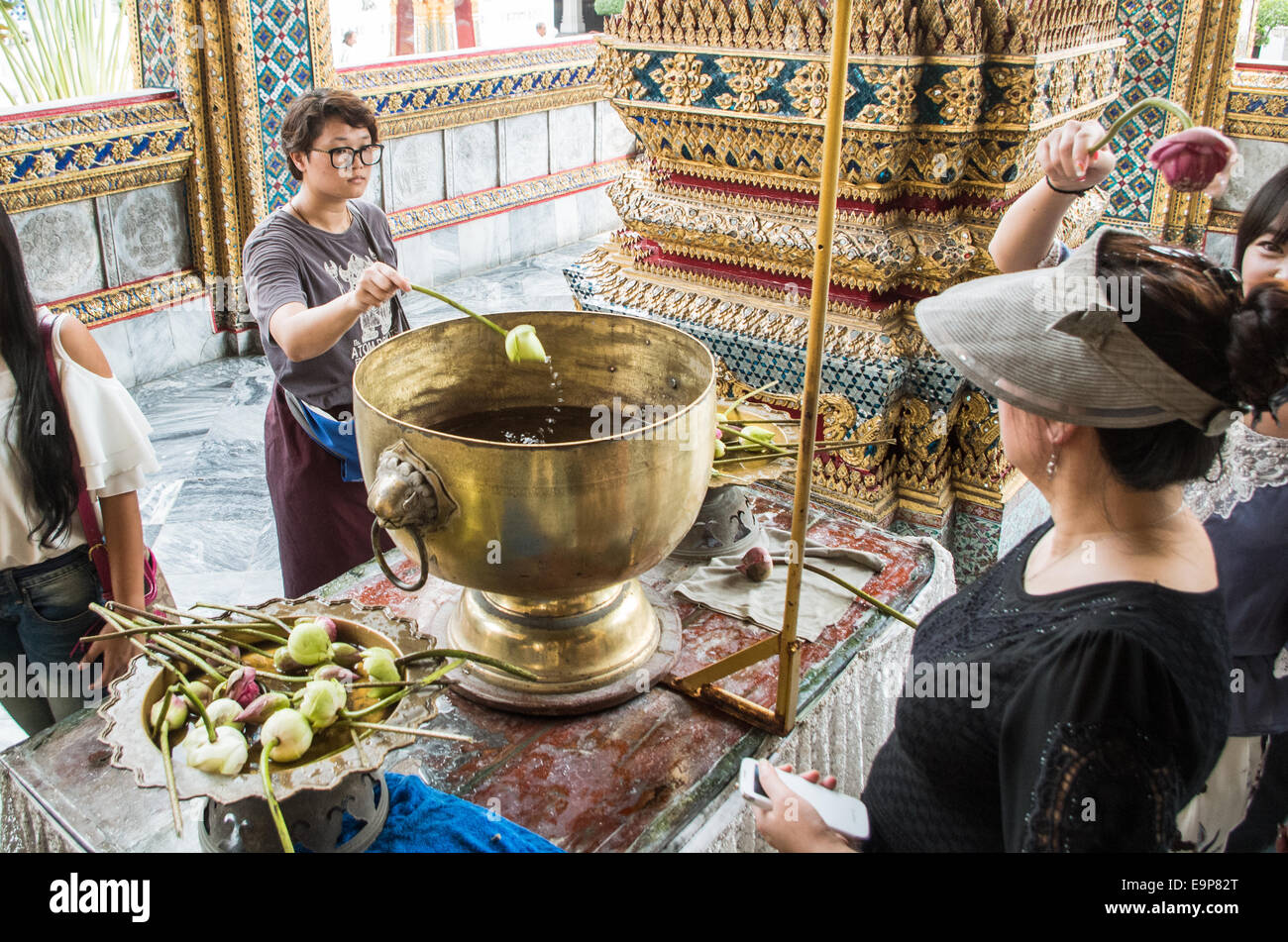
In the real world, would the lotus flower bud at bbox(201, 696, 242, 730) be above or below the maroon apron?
above

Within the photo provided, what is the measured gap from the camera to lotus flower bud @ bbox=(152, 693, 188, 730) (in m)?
1.15

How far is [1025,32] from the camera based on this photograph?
2600 mm

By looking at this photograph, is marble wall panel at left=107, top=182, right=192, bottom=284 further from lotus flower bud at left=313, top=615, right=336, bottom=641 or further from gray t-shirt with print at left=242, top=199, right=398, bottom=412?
lotus flower bud at left=313, top=615, right=336, bottom=641

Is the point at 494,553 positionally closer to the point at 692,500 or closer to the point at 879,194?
the point at 692,500

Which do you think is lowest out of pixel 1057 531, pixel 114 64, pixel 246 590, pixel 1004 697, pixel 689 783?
pixel 246 590

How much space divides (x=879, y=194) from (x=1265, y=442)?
4.49ft

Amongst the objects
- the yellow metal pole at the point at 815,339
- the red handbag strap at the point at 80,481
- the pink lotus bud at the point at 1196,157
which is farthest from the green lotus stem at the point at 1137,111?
the red handbag strap at the point at 80,481

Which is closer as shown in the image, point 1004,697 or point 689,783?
point 1004,697

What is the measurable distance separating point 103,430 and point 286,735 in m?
1.01

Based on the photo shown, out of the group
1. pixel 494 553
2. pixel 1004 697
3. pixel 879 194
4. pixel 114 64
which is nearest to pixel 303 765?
pixel 494 553

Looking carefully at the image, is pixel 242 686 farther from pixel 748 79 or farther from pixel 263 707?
pixel 748 79

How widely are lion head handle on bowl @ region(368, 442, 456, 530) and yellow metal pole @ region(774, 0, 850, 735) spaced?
17.3 inches

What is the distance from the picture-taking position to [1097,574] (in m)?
1.09

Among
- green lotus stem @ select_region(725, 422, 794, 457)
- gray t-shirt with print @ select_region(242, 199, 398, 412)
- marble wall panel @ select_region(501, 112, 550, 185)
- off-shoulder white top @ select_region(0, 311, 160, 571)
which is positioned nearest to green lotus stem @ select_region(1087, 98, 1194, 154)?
green lotus stem @ select_region(725, 422, 794, 457)
